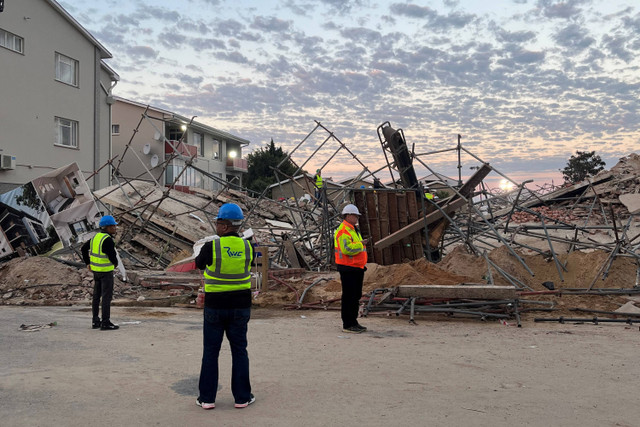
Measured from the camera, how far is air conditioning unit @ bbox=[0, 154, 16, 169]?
1992cm

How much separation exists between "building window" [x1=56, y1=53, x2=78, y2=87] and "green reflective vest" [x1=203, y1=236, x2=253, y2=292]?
73.1 feet

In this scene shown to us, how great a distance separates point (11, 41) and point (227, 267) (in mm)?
21183

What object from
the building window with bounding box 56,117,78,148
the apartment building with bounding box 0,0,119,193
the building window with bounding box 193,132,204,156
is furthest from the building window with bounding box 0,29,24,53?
the building window with bounding box 193,132,204,156

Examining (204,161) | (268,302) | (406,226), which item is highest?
(204,161)

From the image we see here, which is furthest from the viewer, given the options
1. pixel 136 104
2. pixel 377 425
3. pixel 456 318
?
pixel 136 104

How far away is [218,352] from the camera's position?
457 centimetres

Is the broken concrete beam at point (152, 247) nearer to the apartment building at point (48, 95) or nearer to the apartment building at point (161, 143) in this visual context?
the apartment building at point (48, 95)

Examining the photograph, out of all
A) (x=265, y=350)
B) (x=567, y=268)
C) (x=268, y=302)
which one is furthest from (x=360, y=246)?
(x=567, y=268)

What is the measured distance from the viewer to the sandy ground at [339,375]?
4207mm

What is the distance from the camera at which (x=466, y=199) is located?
11.8 metres

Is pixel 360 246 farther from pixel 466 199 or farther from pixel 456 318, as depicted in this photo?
pixel 466 199

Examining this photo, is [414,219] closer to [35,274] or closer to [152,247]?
[152,247]

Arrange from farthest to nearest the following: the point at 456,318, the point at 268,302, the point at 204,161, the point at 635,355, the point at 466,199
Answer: the point at 204,161, the point at 466,199, the point at 268,302, the point at 456,318, the point at 635,355

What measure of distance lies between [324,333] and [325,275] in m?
4.34
